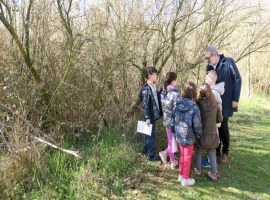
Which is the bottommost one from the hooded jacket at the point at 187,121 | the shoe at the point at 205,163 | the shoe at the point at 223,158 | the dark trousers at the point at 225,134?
the shoe at the point at 205,163

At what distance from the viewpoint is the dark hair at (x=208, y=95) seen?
3.50 m

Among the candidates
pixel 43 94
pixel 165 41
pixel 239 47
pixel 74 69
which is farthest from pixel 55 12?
pixel 239 47

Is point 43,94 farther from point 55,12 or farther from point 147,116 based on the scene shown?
point 147,116

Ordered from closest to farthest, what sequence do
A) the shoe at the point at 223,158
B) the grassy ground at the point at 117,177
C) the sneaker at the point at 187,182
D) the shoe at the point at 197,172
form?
the grassy ground at the point at 117,177
the sneaker at the point at 187,182
the shoe at the point at 197,172
the shoe at the point at 223,158

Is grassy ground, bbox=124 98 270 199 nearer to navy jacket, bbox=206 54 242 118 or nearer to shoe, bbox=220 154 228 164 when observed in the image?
shoe, bbox=220 154 228 164

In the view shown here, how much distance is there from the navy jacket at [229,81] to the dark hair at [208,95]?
0.55 meters

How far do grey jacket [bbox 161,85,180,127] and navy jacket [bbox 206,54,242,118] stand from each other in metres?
0.76

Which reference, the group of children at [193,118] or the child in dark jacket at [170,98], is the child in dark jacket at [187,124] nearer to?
the group of children at [193,118]

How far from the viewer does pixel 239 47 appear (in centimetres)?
779

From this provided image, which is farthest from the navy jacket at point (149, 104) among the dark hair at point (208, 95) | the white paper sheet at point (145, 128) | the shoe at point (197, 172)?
the shoe at point (197, 172)

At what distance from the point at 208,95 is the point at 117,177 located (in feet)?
5.85

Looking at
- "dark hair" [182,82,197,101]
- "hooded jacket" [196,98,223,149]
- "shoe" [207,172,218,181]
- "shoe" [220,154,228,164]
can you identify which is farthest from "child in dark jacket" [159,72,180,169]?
"shoe" [220,154,228,164]

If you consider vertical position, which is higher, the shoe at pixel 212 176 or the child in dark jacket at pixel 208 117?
the child in dark jacket at pixel 208 117

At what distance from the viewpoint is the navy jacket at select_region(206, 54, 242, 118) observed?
12.9ft
